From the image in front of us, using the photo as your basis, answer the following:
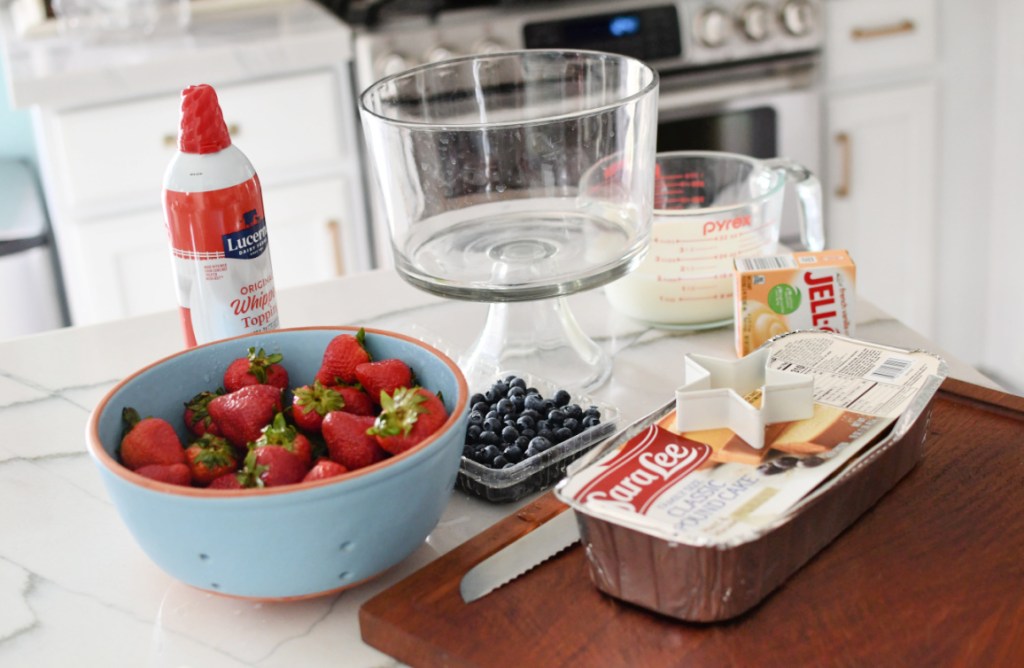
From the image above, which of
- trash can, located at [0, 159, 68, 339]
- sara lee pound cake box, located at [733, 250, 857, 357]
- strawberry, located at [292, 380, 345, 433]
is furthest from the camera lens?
trash can, located at [0, 159, 68, 339]

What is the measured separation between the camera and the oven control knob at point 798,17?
2111 mm

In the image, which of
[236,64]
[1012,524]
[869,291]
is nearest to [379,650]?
[1012,524]

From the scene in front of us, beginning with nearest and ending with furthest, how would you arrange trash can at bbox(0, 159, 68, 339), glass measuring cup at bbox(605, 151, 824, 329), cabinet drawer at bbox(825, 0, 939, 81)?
glass measuring cup at bbox(605, 151, 824, 329) < trash can at bbox(0, 159, 68, 339) < cabinet drawer at bbox(825, 0, 939, 81)

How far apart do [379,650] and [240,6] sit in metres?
1.69

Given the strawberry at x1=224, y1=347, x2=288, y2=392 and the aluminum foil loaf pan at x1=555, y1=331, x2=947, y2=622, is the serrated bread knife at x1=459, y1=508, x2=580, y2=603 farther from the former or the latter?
the strawberry at x1=224, y1=347, x2=288, y2=392

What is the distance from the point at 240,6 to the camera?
6.88 ft

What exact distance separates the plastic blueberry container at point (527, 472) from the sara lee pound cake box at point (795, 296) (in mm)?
186

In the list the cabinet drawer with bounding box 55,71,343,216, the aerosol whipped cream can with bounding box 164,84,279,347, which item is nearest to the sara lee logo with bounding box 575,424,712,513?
the aerosol whipped cream can with bounding box 164,84,279,347

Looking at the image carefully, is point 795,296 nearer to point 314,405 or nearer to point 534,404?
point 534,404

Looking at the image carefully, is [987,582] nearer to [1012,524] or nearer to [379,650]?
[1012,524]

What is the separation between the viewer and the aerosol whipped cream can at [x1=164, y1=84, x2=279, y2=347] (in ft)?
2.78

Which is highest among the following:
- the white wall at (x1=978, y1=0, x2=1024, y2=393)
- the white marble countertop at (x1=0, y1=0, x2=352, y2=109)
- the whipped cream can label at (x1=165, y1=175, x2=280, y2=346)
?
the white marble countertop at (x1=0, y1=0, x2=352, y2=109)

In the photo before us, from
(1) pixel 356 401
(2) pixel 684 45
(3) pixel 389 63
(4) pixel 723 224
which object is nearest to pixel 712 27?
(2) pixel 684 45

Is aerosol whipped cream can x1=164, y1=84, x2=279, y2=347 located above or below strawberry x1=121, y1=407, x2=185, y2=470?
above
